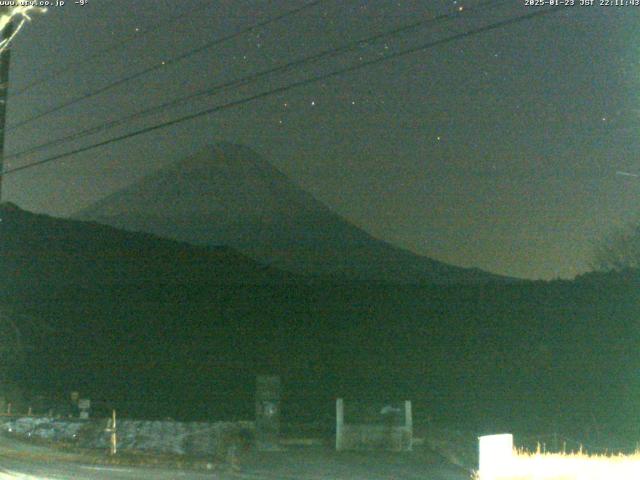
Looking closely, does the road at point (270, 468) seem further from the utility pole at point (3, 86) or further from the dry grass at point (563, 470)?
the utility pole at point (3, 86)

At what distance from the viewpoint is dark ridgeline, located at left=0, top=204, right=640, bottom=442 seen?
53469mm

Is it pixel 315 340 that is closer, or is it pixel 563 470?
pixel 563 470

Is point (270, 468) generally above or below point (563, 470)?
below

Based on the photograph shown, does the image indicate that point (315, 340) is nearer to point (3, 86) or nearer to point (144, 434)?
point (144, 434)

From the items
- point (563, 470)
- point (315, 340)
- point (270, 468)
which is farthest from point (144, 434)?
point (315, 340)

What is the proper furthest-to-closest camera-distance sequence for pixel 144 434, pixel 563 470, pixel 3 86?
pixel 144 434, pixel 3 86, pixel 563 470

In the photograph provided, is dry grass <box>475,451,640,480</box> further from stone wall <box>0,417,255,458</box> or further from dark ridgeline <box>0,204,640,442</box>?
dark ridgeline <box>0,204,640,442</box>

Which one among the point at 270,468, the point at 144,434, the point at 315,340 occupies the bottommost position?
the point at 270,468

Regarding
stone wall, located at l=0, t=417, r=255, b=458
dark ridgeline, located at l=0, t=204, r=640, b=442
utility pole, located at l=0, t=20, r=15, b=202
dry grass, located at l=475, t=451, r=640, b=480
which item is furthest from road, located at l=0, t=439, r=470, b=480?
dark ridgeline, located at l=0, t=204, r=640, b=442

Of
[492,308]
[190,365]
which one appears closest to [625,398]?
[492,308]

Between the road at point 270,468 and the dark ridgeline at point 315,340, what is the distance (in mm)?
24433

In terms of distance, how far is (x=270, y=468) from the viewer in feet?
56.0

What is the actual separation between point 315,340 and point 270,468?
5339cm

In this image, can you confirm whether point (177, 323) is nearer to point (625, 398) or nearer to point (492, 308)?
point (492, 308)
